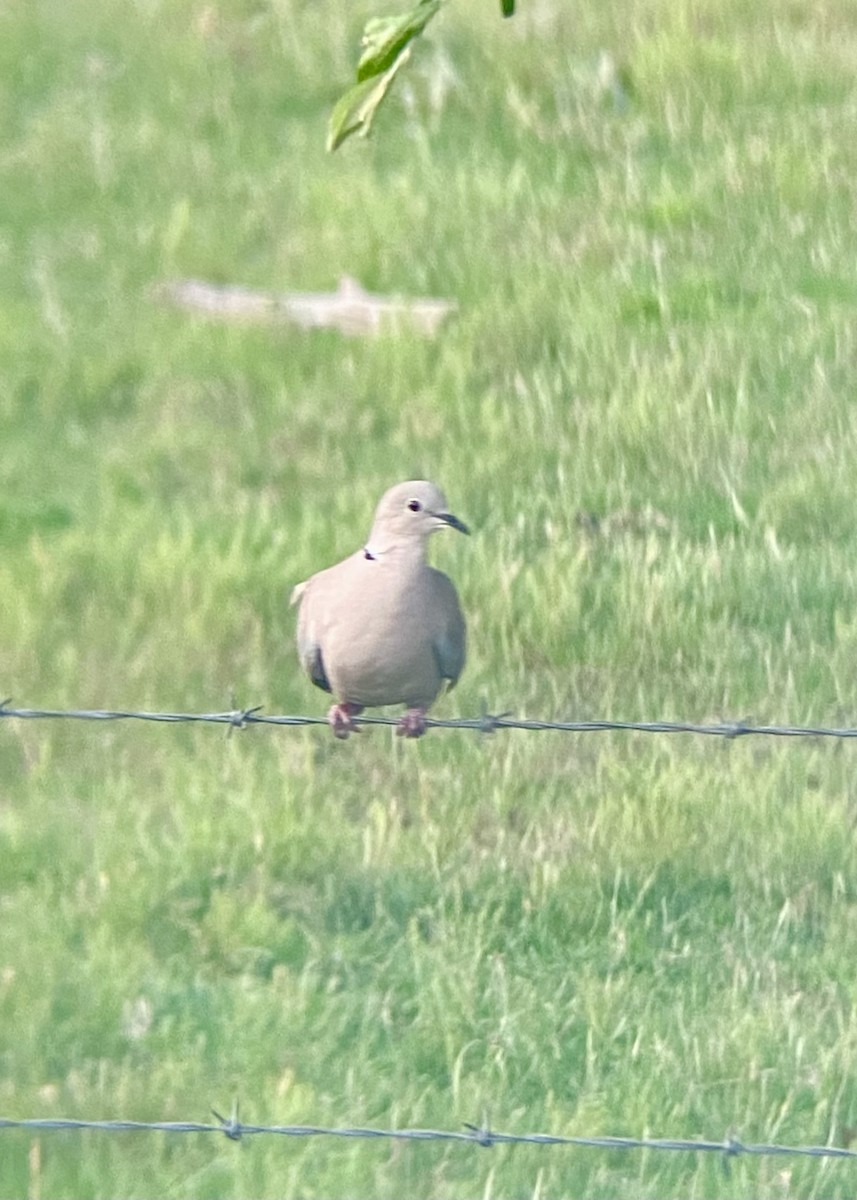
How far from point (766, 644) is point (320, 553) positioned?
1372 mm

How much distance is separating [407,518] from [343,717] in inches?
18.3

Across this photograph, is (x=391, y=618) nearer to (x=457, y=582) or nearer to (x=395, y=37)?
(x=395, y=37)

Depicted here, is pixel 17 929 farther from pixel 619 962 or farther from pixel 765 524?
pixel 765 524

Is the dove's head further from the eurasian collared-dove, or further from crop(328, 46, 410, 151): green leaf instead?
crop(328, 46, 410, 151): green leaf

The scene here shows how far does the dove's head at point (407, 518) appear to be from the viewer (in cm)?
425

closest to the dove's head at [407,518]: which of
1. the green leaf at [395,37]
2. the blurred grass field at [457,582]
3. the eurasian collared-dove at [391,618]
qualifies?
the eurasian collared-dove at [391,618]

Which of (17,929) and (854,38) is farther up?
(854,38)

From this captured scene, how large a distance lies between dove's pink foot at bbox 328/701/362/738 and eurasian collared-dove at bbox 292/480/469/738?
0.29 feet

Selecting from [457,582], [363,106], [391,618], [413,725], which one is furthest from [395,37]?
[457,582]

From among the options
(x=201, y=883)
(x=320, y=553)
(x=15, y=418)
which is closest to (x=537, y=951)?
(x=201, y=883)

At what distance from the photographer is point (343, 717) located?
14.6ft

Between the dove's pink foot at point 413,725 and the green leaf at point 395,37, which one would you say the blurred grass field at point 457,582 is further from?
the green leaf at point 395,37

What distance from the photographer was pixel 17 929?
5.06m

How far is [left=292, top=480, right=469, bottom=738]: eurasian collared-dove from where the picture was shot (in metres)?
4.10
